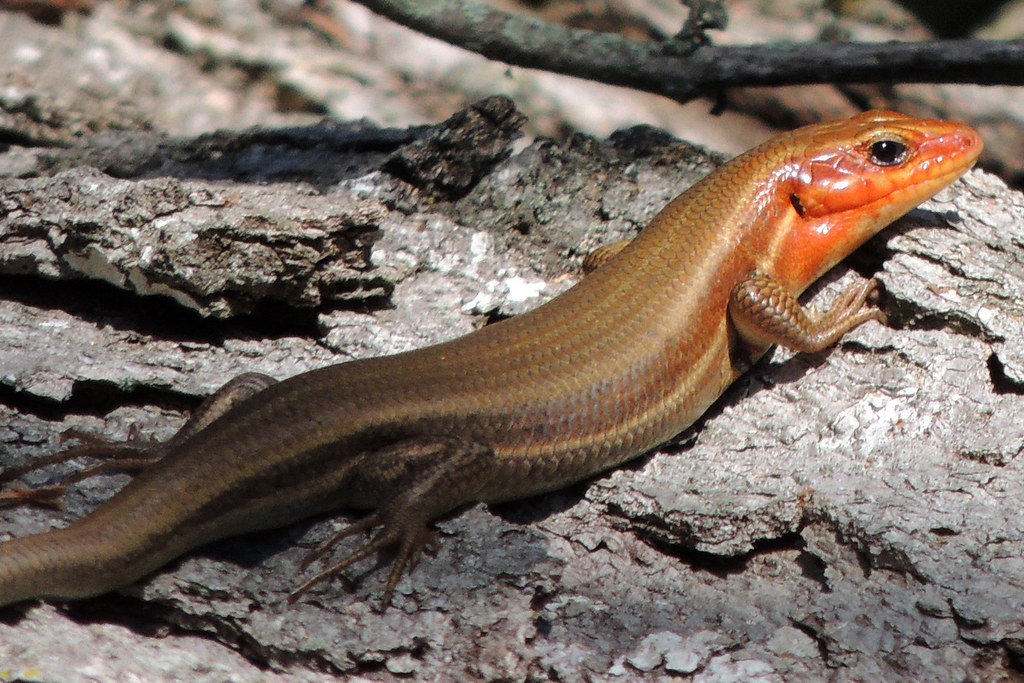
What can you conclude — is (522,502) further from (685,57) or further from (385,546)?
(685,57)

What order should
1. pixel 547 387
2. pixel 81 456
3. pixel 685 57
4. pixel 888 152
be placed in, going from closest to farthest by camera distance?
pixel 81 456, pixel 547 387, pixel 888 152, pixel 685 57

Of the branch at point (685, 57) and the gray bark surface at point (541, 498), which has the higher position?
the branch at point (685, 57)

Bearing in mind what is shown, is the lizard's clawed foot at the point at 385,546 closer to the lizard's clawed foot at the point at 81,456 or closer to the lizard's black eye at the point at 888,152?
the lizard's clawed foot at the point at 81,456

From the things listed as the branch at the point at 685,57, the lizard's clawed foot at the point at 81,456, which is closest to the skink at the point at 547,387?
the lizard's clawed foot at the point at 81,456

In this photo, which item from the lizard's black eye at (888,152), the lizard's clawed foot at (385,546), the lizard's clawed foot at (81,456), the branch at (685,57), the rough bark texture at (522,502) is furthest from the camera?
the branch at (685,57)

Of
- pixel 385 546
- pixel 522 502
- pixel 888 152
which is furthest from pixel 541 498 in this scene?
pixel 888 152

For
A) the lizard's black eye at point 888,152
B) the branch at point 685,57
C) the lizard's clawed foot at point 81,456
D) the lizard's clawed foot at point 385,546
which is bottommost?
the lizard's clawed foot at point 385,546

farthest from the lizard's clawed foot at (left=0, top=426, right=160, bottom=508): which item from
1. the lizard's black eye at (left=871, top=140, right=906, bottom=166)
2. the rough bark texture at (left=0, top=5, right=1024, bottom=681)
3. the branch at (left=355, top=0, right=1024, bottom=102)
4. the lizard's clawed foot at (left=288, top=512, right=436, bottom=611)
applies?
the lizard's black eye at (left=871, top=140, right=906, bottom=166)

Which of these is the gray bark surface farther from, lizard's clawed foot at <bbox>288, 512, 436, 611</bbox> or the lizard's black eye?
the lizard's black eye
